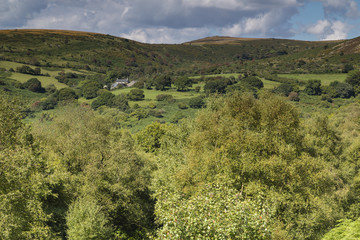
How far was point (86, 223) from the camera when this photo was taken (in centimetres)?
2275

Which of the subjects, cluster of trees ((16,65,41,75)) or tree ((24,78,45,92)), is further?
cluster of trees ((16,65,41,75))

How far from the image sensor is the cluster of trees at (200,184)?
1326cm

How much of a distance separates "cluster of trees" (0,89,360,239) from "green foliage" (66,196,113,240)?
3.8 inches

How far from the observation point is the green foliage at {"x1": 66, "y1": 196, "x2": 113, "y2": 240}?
74.2ft

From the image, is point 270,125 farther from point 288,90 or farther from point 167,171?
point 288,90

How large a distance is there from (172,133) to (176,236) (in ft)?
115

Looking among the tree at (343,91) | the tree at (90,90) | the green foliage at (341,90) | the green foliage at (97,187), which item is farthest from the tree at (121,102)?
the tree at (343,91)

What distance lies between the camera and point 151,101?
137250 millimetres

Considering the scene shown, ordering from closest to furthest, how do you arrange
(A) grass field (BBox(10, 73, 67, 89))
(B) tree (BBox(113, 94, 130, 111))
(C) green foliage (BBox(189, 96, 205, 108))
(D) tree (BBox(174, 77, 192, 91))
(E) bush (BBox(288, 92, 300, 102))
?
(E) bush (BBox(288, 92, 300, 102))
(C) green foliage (BBox(189, 96, 205, 108))
(B) tree (BBox(113, 94, 130, 111))
(A) grass field (BBox(10, 73, 67, 89))
(D) tree (BBox(174, 77, 192, 91))

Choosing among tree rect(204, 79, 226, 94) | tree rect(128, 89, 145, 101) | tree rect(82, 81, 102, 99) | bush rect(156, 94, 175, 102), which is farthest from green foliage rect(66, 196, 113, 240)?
tree rect(82, 81, 102, 99)

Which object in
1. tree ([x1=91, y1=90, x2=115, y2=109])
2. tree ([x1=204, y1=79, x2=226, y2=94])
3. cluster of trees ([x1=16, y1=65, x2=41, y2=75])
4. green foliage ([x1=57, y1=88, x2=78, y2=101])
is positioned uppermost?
cluster of trees ([x1=16, y1=65, x2=41, y2=75])

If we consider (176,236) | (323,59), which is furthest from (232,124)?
(323,59)

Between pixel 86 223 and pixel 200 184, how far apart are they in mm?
11044

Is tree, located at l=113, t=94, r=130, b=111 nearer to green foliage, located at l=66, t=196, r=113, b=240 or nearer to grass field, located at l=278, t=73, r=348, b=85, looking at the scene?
grass field, located at l=278, t=73, r=348, b=85
